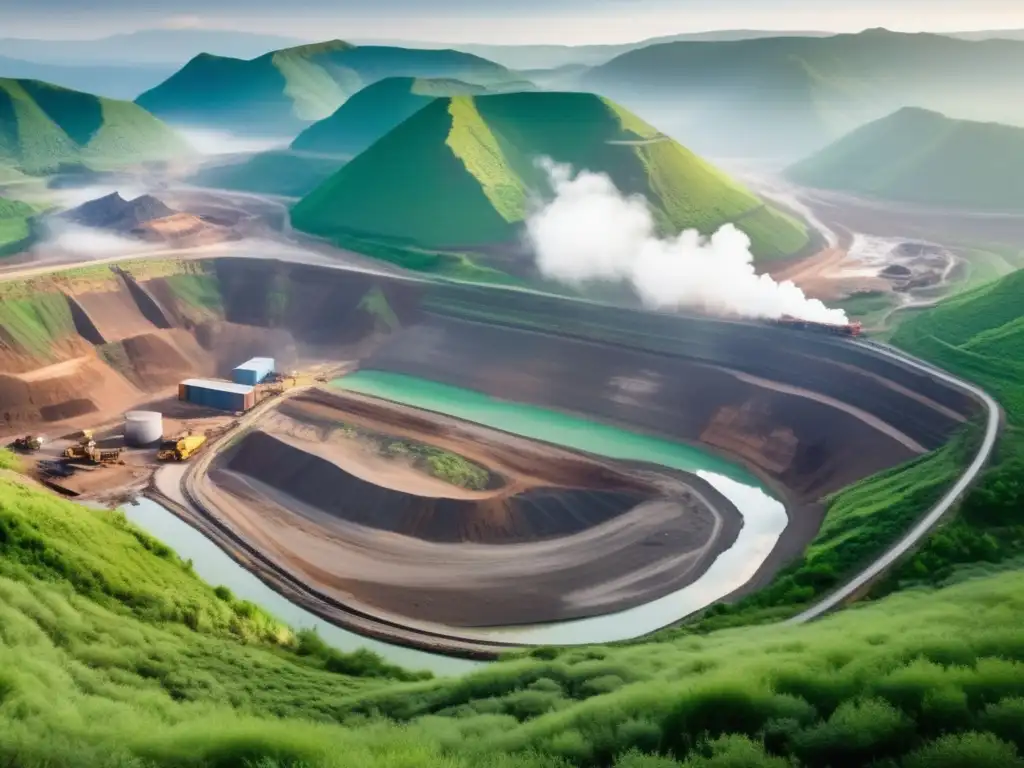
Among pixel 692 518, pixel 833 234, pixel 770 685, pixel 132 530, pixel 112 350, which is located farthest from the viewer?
pixel 833 234

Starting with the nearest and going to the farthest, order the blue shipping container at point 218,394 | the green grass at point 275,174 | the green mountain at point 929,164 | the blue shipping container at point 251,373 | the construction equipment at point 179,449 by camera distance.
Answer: the construction equipment at point 179,449 → the blue shipping container at point 218,394 → the blue shipping container at point 251,373 → the green mountain at point 929,164 → the green grass at point 275,174

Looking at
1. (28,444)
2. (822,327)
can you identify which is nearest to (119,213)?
(28,444)

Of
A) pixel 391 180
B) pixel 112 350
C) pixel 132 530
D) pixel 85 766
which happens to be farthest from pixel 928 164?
pixel 85 766

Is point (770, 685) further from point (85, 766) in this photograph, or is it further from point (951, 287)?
point (951, 287)

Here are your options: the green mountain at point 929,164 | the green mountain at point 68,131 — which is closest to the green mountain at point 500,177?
the green mountain at point 929,164

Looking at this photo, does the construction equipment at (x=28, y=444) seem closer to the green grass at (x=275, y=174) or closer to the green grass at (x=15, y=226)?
the green grass at (x=15, y=226)
